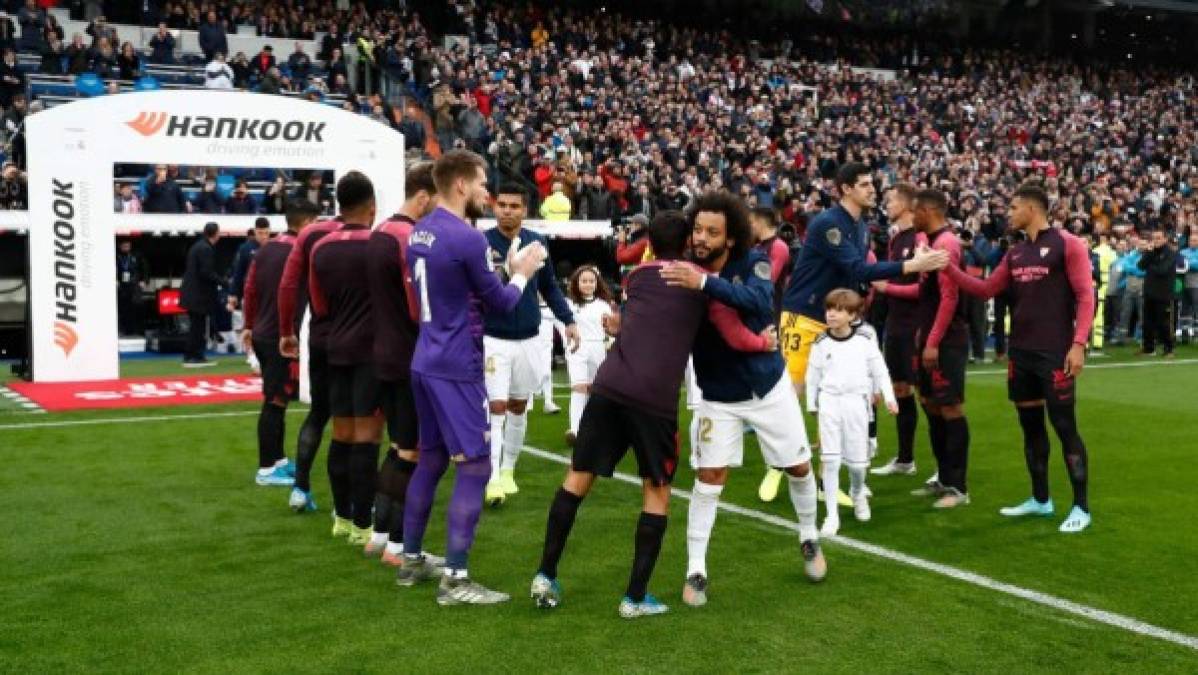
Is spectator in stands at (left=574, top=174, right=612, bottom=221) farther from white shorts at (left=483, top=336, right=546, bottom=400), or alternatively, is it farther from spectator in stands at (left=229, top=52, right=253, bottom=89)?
white shorts at (left=483, top=336, right=546, bottom=400)

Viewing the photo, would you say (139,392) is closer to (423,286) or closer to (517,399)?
(517,399)

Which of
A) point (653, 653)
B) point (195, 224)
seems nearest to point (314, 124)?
point (195, 224)

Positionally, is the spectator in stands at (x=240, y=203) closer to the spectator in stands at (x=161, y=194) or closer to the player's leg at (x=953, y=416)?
the spectator in stands at (x=161, y=194)

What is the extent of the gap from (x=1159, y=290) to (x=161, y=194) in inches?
638

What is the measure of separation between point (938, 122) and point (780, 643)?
34.8 metres

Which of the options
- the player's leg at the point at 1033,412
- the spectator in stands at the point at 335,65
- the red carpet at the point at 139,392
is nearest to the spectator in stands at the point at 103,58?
the spectator in stands at the point at 335,65

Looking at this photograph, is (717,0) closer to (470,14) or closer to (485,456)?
(470,14)

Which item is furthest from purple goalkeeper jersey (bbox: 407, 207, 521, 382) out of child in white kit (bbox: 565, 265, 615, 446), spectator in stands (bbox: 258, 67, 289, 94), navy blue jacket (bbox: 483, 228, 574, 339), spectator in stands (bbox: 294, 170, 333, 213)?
spectator in stands (bbox: 258, 67, 289, 94)

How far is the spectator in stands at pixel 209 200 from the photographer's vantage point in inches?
790

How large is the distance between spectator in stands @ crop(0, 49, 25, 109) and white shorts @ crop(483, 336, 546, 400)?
16671 millimetres

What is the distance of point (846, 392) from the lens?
8.03 m

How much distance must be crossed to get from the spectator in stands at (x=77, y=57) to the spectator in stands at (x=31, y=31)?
920 mm

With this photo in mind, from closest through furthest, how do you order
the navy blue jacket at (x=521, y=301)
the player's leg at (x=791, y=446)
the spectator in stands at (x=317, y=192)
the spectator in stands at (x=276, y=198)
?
the player's leg at (x=791, y=446), the navy blue jacket at (x=521, y=301), the spectator in stands at (x=317, y=192), the spectator in stands at (x=276, y=198)

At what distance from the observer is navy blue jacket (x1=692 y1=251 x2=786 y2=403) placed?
5.88 metres
